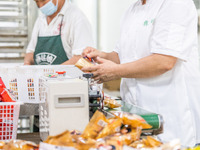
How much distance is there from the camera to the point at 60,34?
274cm

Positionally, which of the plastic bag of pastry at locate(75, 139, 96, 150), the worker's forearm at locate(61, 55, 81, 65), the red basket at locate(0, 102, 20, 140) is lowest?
the red basket at locate(0, 102, 20, 140)

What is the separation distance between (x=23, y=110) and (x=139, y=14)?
2.80 feet

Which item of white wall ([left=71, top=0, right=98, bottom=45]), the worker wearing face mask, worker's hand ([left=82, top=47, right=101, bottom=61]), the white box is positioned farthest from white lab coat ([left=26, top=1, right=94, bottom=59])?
white wall ([left=71, top=0, right=98, bottom=45])

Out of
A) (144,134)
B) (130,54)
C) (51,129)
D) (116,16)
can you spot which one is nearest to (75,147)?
(51,129)

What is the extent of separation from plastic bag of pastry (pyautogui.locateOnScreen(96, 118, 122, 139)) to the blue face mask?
1.89 m

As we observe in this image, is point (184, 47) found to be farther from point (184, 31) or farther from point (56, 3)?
point (56, 3)

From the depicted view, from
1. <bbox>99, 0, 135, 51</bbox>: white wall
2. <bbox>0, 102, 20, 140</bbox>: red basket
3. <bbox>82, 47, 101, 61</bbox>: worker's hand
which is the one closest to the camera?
<bbox>0, 102, 20, 140</bbox>: red basket

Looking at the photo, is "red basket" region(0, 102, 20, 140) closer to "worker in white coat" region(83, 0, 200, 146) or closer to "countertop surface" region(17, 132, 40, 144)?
"countertop surface" region(17, 132, 40, 144)

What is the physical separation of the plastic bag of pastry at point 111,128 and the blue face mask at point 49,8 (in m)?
1.89

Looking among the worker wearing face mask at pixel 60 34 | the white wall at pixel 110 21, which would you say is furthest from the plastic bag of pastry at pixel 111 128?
the white wall at pixel 110 21

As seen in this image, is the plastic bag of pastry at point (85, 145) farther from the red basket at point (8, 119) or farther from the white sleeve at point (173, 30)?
the white sleeve at point (173, 30)

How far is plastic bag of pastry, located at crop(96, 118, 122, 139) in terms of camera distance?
99cm

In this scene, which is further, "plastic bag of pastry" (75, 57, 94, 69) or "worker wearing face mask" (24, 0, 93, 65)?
"worker wearing face mask" (24, 0, 93, 65)

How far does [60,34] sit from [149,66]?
4.56 ft
